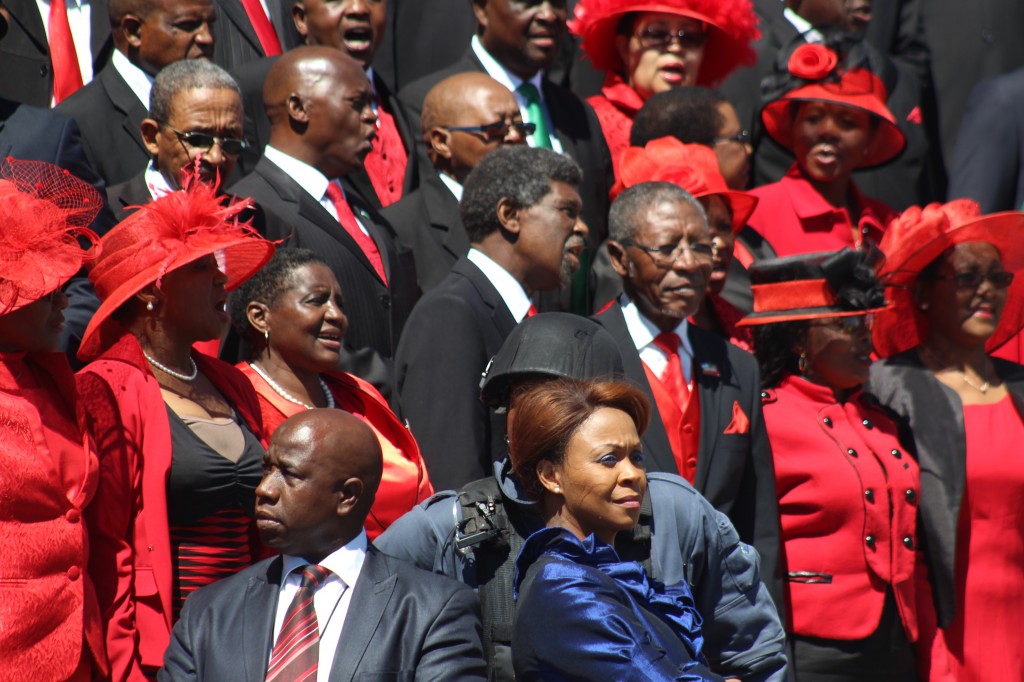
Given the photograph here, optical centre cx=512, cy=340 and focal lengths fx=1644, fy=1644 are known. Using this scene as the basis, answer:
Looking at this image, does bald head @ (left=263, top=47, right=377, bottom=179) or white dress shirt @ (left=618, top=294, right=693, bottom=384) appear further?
bald head @ (left=263, top=47, right=377, bottom=179)

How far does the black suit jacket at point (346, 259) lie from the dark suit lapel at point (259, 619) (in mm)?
1715

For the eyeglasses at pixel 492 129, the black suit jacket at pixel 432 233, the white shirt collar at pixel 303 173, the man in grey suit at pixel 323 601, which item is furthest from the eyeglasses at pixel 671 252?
the man in grey suit at pixel 323 601

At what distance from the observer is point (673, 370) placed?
593 cm

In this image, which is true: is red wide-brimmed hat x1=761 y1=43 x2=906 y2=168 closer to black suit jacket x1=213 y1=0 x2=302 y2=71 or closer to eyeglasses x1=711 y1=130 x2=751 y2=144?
eyeglasses x1=711 y1=130 x2=751 y2=144

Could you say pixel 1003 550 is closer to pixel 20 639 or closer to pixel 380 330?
pixel 380 330

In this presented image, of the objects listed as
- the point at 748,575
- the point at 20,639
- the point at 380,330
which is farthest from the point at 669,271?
the point at 20,639

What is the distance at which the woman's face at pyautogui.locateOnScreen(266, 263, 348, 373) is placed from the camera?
5406 millimetres

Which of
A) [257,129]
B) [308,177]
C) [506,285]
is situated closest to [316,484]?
[506,285]

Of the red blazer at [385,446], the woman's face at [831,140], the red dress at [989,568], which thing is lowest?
the red dress at [989,568]

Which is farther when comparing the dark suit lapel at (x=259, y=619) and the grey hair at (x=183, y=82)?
the grey hair at (x=183, y=82)

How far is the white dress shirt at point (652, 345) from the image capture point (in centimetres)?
595

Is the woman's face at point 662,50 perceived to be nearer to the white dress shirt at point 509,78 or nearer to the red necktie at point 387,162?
the white dress shirt at point 509,78

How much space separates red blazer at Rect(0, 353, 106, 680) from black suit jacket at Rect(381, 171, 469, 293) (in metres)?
2.55

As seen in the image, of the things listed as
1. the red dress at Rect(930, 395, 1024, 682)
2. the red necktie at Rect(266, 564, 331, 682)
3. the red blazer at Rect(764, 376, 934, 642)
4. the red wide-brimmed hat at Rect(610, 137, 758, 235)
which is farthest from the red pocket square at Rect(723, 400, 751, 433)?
the red necktie at Rect(266, 564, 331, 682)
